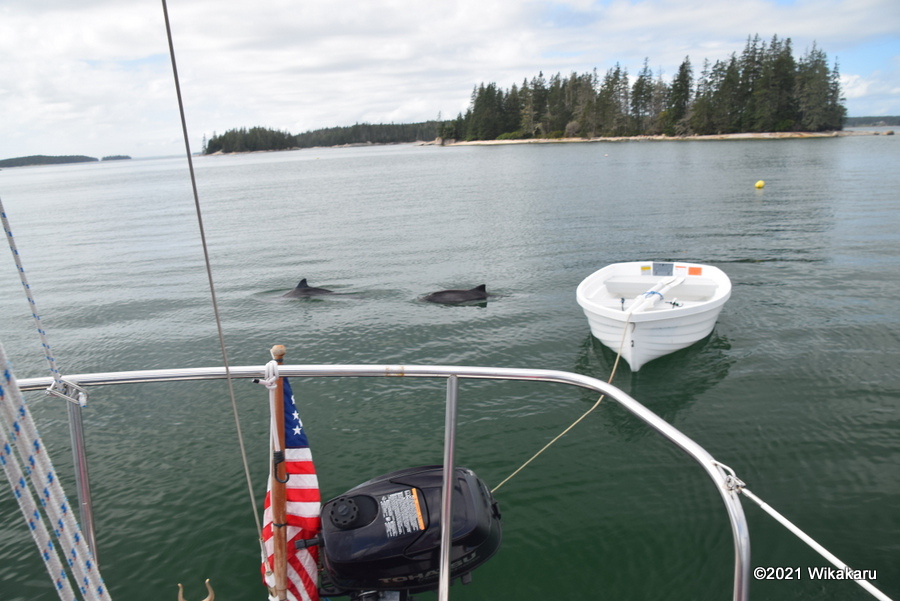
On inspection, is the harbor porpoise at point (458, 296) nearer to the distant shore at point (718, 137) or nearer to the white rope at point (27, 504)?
the white rope at point (27, 504)

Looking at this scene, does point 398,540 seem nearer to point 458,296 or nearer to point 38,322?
point 38,322

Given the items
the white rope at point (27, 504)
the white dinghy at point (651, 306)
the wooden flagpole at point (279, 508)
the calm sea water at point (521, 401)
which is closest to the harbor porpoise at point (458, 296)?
the calm sea water at point (521, 401)

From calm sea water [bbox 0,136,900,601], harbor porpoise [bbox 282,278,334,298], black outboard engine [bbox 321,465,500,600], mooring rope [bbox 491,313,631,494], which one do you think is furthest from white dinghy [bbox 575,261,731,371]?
harbor porpoise [bbox 282,278,334,298]

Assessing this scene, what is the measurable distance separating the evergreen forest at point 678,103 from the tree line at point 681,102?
6.6 inches

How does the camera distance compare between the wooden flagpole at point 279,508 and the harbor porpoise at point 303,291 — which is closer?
the wooden flagpole at point 279,508

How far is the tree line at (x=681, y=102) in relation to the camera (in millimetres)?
94250

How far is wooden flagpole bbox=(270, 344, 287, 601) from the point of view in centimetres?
269

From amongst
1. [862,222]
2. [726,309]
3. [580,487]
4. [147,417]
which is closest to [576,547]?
[580,487]

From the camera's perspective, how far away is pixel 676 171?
44750mm

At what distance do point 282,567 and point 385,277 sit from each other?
14.4 metres

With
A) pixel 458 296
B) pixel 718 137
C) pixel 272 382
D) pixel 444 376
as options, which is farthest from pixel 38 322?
pixel 718 137

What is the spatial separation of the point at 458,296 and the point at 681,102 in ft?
367

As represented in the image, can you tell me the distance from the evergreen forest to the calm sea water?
86.9m

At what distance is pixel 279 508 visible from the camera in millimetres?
2738
